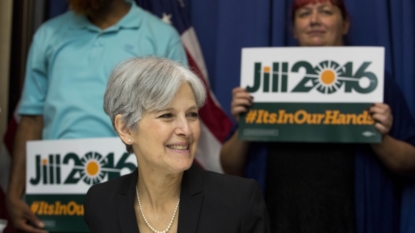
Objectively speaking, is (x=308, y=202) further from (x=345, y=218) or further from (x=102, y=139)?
(x=102, y=139)

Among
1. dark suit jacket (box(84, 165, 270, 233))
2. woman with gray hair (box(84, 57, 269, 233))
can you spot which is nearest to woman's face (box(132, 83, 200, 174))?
woman with gray hair (box(84, 57, 269, 233))

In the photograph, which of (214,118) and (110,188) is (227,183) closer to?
(110,188)

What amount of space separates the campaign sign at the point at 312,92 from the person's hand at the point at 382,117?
0.03 metres

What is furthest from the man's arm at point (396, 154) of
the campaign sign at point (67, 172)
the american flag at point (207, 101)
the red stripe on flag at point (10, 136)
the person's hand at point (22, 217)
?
the red stripe on flag at point (10, 136)

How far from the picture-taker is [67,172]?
2959 millimetres

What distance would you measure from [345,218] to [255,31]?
1.10 metres

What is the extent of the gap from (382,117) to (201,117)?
0.99 m

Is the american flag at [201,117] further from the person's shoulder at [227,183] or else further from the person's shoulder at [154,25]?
the person's shoulder at [227,183]

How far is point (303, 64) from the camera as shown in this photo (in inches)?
113

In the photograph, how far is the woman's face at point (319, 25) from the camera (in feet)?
9.69

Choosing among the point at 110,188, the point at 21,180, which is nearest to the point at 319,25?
the point at 110,188

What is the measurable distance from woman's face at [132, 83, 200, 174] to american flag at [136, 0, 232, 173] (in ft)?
4.21

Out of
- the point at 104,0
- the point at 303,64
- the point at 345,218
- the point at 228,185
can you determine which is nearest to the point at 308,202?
the point at 345,218

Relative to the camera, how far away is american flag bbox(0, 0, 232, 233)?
133 inches
